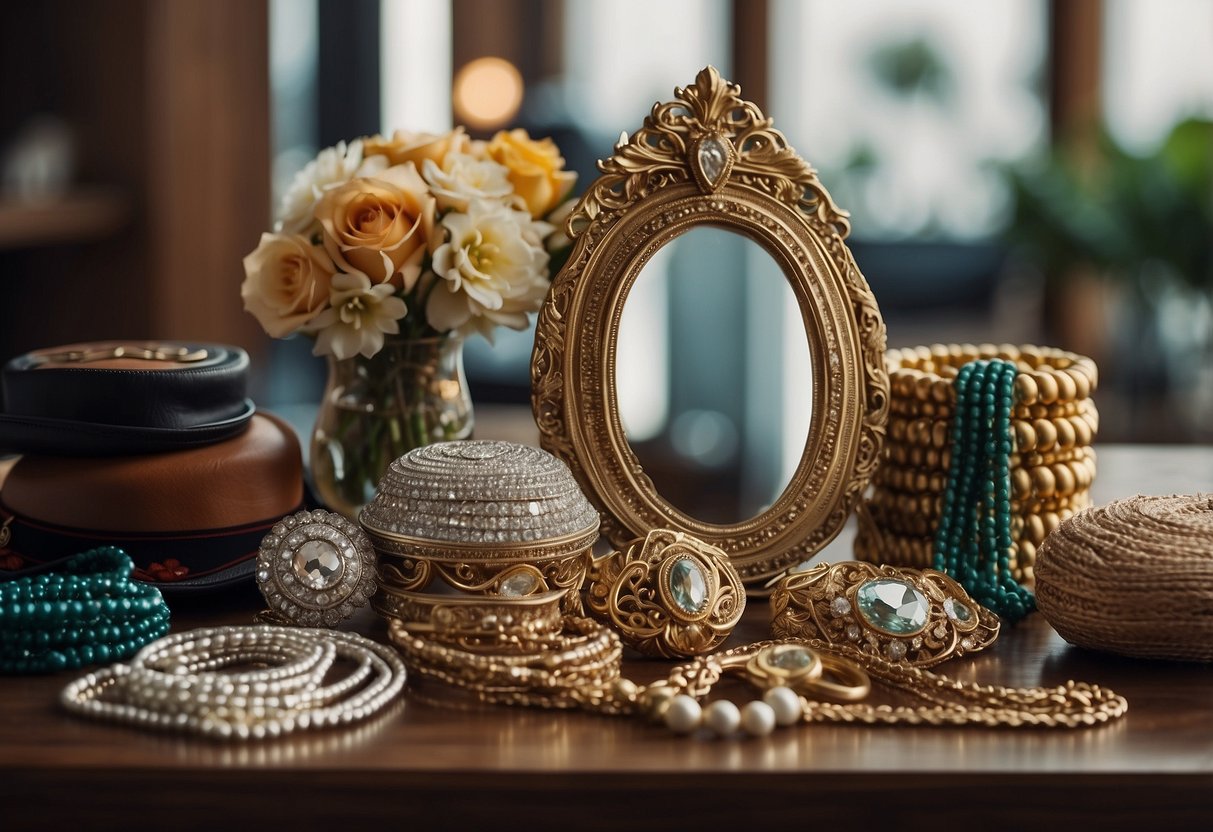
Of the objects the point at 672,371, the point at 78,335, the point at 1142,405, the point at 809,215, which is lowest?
the point at 1142,405

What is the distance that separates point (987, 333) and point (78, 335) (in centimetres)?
268

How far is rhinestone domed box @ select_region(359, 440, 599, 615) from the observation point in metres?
0.79

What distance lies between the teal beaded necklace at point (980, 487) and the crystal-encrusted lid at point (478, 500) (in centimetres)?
28

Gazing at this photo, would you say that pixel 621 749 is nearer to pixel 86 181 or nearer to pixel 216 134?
pixel 86 181

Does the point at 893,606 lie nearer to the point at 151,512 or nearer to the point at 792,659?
the point at 792,659

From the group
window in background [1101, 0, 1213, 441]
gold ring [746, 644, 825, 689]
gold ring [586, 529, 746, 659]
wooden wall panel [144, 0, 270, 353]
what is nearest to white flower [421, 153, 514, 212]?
gold ring [586, 529, 746, 659]

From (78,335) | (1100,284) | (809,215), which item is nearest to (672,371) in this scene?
(809,215)

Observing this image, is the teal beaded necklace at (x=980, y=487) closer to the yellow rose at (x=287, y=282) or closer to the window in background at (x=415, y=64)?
the yellow rose at (x=287, y=282)

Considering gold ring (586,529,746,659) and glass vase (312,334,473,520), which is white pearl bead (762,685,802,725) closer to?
gold ring (586,529,746,659)

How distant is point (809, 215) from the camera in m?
0.94

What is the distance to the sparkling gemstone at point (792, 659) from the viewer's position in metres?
0.77

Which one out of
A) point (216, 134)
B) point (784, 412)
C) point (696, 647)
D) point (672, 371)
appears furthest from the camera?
point (216, 134)

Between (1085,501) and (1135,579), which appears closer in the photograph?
(1135,579)

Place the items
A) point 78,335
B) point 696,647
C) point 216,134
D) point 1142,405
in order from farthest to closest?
1. point 1142,405
2. point 216,134
3. point 78,335
4. point 696,647
